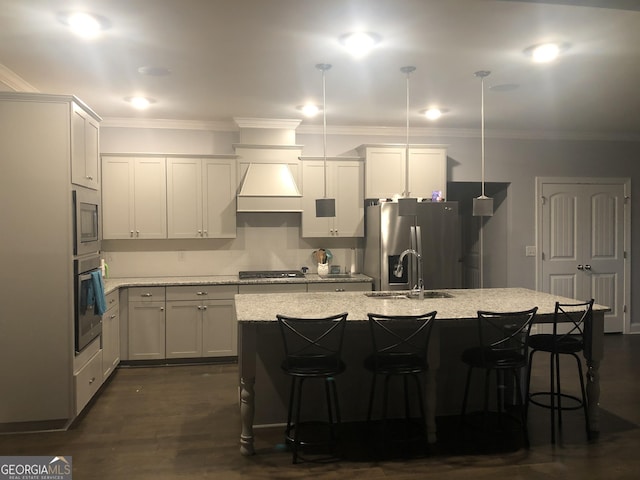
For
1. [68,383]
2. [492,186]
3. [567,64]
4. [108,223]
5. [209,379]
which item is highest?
[567,64]

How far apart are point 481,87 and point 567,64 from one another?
74 cm

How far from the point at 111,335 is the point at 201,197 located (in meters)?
1.67

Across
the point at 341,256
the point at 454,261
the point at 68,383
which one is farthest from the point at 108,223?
the point at 454,261

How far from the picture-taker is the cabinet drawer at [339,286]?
5.21 m

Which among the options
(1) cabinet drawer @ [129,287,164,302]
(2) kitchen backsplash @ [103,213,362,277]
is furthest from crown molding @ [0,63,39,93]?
(1) cabinet drawer @ [129,287,164,302]

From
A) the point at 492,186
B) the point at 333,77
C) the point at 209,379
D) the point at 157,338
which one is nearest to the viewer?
the point at 333,77

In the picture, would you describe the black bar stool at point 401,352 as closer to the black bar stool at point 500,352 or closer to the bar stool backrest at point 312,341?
the bar stool backrest at point 312,341

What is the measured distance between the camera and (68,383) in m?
3.40

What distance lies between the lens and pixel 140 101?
466 cm

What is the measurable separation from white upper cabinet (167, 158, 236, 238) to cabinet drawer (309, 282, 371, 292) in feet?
3.58

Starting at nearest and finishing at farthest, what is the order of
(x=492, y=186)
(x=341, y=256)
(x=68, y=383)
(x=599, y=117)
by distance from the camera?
(x=68, y=383) → (x=599, y=117) → (x=341, y=256) → (x=492, y=186)

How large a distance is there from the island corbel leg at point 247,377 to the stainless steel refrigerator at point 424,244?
238 centimetres

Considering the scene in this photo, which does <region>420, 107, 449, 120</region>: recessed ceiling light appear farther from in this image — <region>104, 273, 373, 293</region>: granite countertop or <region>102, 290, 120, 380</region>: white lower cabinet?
<region>102, 290, 120, 380</region>: white lower cabinet

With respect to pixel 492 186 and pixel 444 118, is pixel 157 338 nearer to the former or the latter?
pixel 444 118
